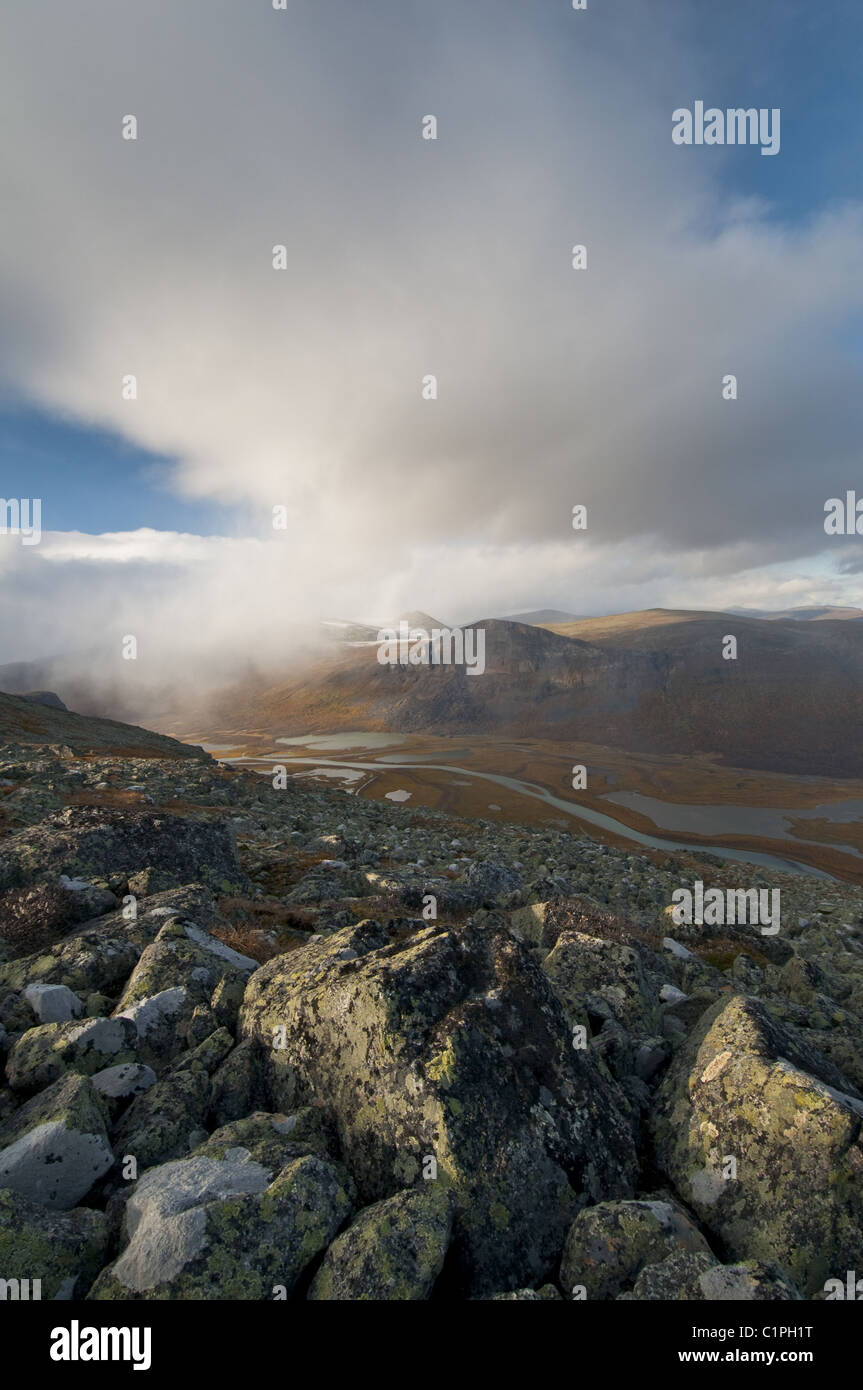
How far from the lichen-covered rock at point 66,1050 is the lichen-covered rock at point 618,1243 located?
533cm

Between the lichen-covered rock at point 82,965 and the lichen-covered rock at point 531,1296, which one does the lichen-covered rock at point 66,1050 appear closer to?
the lichen-covered rock at point 82,965

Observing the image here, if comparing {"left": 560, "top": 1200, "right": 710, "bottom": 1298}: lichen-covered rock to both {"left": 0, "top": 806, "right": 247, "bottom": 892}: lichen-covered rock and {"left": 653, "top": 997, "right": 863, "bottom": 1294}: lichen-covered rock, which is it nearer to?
{"left": 653, "top": 997, "right": 863, "bottom": 1294}: lichen-covered rock

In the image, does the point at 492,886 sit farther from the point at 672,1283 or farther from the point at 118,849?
the point at 672,1283

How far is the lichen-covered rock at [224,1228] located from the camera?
440 centimetres

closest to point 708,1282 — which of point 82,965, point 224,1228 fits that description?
point 224,1228

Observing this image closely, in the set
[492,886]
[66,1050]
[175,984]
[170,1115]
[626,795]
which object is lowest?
[626,795]

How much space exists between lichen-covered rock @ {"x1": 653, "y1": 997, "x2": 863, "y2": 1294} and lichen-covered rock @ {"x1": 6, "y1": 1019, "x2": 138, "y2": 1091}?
660cm

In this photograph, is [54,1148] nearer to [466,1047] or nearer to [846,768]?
[466,1047]

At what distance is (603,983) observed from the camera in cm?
930

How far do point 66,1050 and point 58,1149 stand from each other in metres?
1.54

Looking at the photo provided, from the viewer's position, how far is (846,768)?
146125mm

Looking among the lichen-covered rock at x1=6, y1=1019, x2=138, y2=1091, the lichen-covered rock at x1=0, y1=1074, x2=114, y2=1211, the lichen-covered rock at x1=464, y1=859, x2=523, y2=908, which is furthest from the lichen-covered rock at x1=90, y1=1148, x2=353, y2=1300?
the lichen-covered rock at x1=464, y1=859, x2=523, y2=908

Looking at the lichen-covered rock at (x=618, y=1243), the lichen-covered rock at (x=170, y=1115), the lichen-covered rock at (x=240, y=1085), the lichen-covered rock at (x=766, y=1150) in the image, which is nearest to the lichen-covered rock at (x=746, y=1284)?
the lichen-covered rock at (x=618, y=1243)
